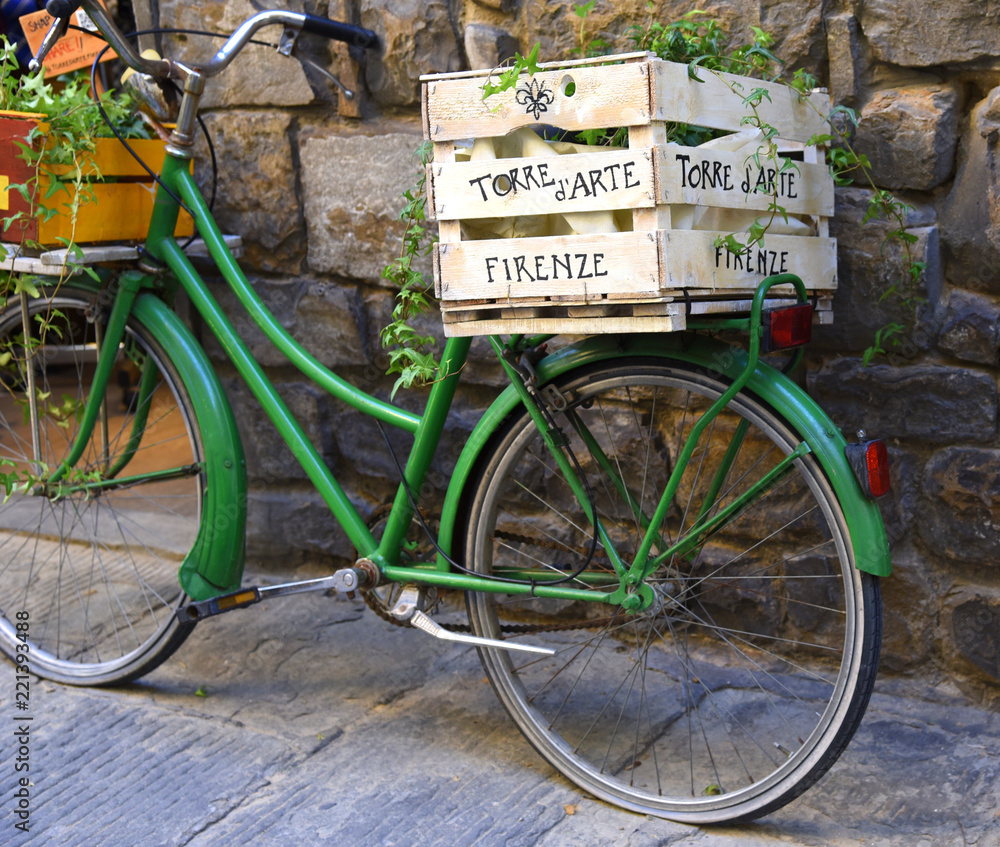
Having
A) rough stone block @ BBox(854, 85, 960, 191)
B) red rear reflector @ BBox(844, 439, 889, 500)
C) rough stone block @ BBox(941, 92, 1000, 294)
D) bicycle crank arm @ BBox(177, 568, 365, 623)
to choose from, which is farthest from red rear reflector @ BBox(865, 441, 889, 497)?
bicycle crank arm @ BBox(177, 568, 365, 623)

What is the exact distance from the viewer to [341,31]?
7.90ft

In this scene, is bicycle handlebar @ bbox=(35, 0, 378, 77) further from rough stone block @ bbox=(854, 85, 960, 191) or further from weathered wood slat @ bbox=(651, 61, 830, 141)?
rough stone block @ bbox=(854, 85, 960, 191)

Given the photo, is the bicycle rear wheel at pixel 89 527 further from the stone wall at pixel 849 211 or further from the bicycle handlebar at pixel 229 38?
the bicycle handlebar at pixel 229 38

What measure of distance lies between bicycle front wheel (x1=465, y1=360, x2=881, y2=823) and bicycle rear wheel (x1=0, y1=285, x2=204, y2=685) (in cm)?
84

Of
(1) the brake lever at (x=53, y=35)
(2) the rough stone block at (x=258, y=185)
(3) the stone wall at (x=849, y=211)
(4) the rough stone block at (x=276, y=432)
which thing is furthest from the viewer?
(4) the rough stone block at (x=276, y=432)

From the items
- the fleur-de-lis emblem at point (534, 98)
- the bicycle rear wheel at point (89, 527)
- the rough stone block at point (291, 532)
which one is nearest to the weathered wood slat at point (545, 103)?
the fleur-de-lis emblem at point (534, 98)

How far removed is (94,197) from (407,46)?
2.73 feet

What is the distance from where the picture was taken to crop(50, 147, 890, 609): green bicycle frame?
173 cm

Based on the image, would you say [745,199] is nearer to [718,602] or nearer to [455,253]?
[455,253]

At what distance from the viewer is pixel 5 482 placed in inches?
95.2

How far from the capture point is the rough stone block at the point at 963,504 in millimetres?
2074

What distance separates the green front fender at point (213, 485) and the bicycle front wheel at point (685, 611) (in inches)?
24.1

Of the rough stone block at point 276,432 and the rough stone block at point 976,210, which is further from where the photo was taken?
the rough stone block at point 276,432

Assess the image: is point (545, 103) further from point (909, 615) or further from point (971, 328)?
point (909, 615)
